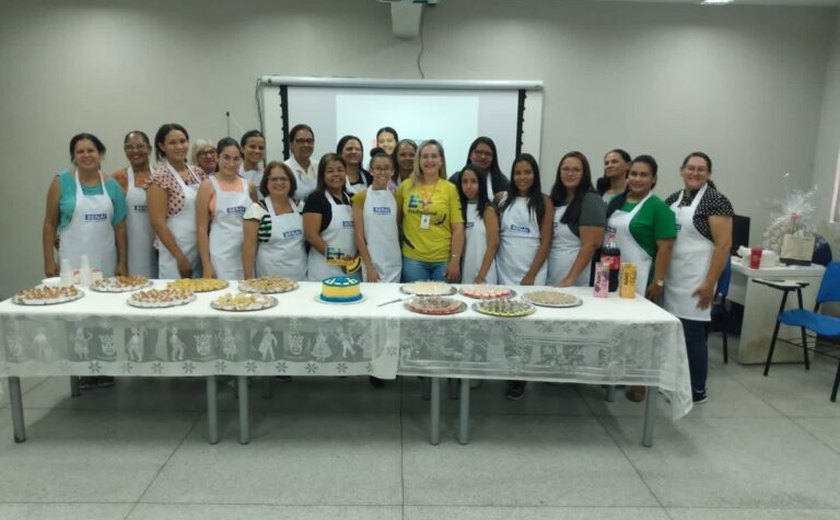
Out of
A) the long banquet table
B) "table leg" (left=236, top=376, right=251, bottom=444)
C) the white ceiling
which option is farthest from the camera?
the white ceiling

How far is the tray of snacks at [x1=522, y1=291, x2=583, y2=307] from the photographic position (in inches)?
97.8

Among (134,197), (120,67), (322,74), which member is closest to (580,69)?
(322,74)

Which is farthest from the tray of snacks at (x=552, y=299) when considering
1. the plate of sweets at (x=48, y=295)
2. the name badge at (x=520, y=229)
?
the plate of sweets at (x=48, y=295)

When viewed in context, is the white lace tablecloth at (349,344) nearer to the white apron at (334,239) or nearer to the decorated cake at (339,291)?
the decorated cake at (339,291)

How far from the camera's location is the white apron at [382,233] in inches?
123

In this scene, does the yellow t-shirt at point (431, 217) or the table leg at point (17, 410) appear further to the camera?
the yellow t-shirt at point (431, 217)

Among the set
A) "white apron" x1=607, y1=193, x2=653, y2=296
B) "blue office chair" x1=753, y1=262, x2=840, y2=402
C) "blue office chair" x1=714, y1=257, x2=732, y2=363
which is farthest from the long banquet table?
"blue office chair" x1=714, y1=257, x2=732, y2=363

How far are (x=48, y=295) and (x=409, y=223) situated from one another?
5.97 feet

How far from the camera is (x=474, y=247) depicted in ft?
10.4

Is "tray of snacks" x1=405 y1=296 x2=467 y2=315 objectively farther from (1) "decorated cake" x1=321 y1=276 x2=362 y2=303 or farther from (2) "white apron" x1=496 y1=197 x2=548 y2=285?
(2) "white apron" x1=496 y1=197 x2=548 y2=285

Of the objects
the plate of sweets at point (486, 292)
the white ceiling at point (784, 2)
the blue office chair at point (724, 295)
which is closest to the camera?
the plate of sweets at point (486, 292)

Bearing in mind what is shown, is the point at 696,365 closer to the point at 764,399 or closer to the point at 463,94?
the point at 764,399

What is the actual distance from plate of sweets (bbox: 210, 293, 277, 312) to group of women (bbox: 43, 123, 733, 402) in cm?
55

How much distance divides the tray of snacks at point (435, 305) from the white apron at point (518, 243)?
2.27ft
